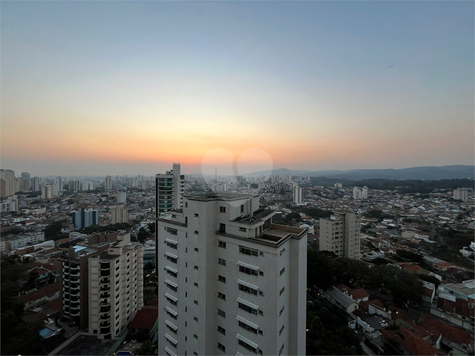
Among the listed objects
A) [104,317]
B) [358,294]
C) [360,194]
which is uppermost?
[360,194]

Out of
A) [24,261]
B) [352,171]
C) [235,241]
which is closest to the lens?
[235,241]

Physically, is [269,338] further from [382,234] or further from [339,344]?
[382,234]

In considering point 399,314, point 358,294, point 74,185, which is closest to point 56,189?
point 74,185

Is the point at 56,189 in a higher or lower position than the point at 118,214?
higher

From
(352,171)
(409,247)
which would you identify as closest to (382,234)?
(409,247)

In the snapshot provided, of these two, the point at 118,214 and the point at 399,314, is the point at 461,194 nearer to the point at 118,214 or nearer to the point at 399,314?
the point at 399,314

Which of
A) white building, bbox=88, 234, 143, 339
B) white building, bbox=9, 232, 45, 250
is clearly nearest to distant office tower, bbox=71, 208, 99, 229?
white building, bbox=9, 232, 45, 250

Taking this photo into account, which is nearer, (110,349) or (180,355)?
(180,355)

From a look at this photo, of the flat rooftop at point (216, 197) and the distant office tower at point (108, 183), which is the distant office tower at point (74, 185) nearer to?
the distant office tower at point (108, 183)
